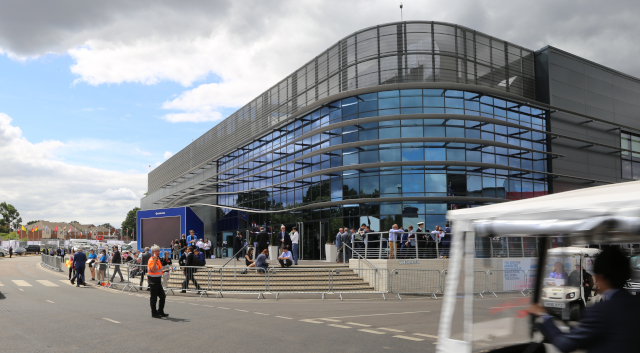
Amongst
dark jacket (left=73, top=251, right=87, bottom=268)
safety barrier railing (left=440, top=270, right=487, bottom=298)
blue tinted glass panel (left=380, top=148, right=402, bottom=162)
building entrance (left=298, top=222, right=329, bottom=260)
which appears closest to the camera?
safety barrier railing (left=440, top=270, right=487, bottom=298)

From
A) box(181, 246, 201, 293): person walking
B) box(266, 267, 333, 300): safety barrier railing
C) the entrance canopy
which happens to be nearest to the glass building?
box(266, 267, 333, 300): safety barrier railing

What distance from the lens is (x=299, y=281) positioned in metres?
20.5

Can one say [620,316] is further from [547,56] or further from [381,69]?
[547,56]

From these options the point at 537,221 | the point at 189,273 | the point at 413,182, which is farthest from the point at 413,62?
the point at 537,221

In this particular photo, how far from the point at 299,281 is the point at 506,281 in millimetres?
16064

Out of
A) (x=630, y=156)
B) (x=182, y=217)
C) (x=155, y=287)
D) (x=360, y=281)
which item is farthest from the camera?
(x=182, y=217)

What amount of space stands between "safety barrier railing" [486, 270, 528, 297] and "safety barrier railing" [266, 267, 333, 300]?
13.9 meters

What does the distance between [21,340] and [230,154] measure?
36514 millimetres

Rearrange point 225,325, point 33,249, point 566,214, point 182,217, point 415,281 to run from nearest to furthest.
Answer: point 566,214 < point 225,325 < point 415,281 < point 182,217 < point 33,249

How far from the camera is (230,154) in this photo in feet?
148

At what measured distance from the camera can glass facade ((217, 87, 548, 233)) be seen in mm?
29234

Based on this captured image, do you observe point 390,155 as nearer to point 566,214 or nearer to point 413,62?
point 413,62

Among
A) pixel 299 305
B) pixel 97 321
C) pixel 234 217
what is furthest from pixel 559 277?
pixel 234 217

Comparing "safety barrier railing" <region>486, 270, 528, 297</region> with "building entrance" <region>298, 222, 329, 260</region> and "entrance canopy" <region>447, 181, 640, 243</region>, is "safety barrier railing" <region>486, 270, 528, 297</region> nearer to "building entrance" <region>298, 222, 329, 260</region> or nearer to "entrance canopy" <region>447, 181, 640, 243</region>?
"entrance canopy" <region>447, 181, 640, 243</region>
